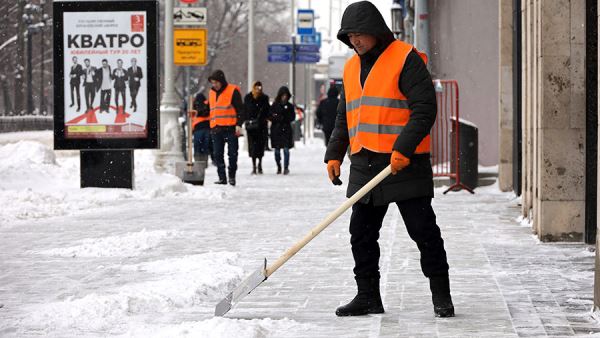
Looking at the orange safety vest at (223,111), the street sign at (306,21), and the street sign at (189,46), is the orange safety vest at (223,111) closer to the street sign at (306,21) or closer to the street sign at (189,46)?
the street sign at (189,46)

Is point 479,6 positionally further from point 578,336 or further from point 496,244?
point 578,336

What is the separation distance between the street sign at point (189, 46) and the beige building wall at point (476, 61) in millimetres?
4759

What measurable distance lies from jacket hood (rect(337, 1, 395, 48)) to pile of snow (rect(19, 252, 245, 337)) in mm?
1687

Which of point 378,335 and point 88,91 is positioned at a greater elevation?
point 88,91

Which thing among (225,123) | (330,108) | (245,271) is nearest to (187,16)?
(225,123)

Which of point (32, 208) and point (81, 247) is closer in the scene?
point (81, 247)

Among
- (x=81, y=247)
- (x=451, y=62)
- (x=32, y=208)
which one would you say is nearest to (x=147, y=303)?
(x=81, y=247)

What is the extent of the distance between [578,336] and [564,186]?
167 inches

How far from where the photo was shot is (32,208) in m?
13.7

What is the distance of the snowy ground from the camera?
6.57 metres

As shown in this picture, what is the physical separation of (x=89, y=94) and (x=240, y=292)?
10.5 m

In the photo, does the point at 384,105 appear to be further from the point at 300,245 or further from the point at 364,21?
the point at 300,245

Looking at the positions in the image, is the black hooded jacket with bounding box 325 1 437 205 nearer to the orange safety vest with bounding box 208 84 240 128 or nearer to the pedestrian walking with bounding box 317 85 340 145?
the orange safety vest with bounding box 208 84 240 128

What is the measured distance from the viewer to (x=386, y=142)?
6773mm
